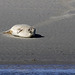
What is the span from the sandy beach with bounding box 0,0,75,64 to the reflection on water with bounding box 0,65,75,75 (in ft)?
1.39

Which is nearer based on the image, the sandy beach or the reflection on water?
the reflection on water

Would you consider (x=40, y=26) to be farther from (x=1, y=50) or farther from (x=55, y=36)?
(x=1, y=50)

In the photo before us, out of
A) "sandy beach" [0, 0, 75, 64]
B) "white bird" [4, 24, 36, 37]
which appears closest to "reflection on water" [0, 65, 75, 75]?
"sandy beach" [0, 0, 75, 64]

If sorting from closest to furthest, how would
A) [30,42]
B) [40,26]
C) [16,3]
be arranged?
[30,42] → [40,26] → [16,3]

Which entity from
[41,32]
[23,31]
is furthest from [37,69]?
[41,32]

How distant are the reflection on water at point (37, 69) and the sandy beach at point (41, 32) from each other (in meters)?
0.42

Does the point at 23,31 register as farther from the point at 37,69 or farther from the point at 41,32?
the point at 37,69

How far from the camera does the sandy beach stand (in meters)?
6.64

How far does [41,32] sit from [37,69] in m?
3.18

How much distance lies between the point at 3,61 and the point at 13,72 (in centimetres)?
120

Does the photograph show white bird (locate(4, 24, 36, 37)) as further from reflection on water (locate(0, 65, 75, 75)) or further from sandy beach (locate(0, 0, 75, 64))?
reflection on water (locate(0, 65, 75, 75))

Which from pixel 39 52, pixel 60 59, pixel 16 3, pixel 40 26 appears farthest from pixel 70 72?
pixel 16 3

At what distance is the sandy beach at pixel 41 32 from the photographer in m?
6.64

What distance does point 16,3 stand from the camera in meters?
11.7
